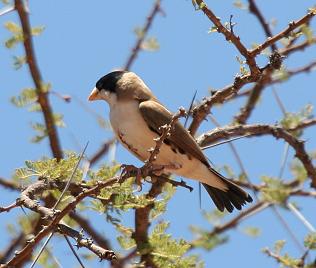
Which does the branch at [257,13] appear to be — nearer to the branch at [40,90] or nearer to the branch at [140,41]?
the branch at [140,41]

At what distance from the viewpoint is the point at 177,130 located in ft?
14.8

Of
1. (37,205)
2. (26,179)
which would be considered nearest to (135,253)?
(26,179)

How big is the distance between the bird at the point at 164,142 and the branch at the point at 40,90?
432mm

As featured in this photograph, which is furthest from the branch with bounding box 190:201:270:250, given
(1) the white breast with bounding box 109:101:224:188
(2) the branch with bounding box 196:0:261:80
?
(2) the branch with bounding box 196:0:261:80

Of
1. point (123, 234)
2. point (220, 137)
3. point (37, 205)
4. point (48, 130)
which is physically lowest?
point (37, 205)

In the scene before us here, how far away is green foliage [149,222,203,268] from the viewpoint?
152 inches

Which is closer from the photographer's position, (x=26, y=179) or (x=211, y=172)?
(x=26, y=179)

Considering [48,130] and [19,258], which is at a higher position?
[48,130]

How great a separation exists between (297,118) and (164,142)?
1.01 m

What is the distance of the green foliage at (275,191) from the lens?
4.37 meters

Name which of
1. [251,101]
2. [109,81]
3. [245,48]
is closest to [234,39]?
[245,48]

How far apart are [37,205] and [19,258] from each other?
310 millimetres

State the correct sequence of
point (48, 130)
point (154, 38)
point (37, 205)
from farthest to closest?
1. point (154, 38)
2. point (48, 130)
3. point (37, 205)

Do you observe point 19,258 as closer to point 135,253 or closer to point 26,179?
point 26,179
